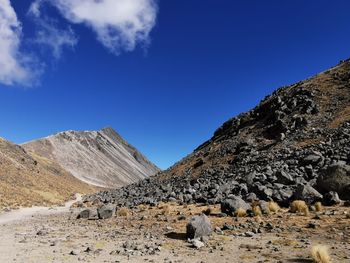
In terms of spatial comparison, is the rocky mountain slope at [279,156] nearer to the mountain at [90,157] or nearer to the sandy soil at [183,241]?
the sandy soil at [183,241]

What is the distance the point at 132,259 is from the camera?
14695mm

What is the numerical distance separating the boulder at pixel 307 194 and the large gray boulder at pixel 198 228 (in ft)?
29.1

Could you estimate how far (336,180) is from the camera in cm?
2527

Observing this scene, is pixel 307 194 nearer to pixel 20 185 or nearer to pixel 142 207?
pixel 142 207

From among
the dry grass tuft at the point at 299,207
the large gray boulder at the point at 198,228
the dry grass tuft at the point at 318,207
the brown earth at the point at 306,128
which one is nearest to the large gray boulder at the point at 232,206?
the dry grass tuft at the point at 299,207

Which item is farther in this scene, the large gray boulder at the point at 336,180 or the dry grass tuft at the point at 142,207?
the dry grass tuft at the point at 142,207

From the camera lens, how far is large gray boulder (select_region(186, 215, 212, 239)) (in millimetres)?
18234

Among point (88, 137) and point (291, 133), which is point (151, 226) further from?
point (88, 137)

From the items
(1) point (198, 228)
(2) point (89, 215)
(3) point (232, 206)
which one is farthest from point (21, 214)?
(1) point (198, 228)

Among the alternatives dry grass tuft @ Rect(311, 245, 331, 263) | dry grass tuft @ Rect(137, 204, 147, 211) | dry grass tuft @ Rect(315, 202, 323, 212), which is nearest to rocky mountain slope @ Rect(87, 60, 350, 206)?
dry grass tuft @ Rect(137, 204, 147, 211)

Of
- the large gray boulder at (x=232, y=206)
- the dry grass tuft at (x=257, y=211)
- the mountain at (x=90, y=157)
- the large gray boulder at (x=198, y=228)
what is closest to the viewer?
the large gray boulder at (x=198, y=228)

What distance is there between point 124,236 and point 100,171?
135001mm

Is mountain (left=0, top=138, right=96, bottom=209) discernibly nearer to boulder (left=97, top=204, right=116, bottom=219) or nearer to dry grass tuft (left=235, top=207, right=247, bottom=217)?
boulder (left=97, top=204, right=116, bottom=219)

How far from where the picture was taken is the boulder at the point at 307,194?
79.9 ft
